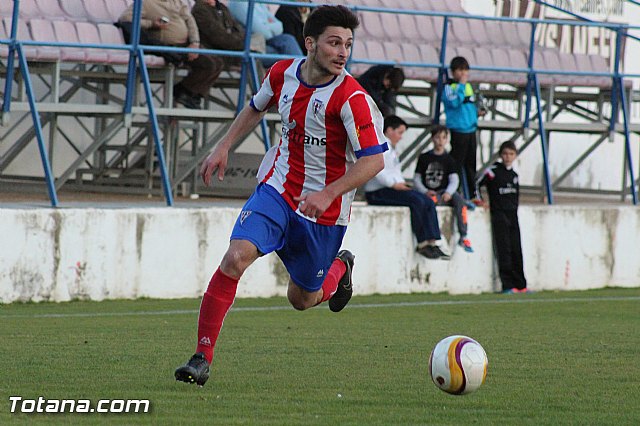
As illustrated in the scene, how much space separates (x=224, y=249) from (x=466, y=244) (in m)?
3.43

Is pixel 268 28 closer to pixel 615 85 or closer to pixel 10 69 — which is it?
pixel 10 69

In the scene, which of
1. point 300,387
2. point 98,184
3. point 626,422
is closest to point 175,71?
point 98,184

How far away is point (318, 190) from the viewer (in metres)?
7.41

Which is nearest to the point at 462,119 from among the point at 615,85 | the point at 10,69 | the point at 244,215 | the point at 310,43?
the point at 615,85

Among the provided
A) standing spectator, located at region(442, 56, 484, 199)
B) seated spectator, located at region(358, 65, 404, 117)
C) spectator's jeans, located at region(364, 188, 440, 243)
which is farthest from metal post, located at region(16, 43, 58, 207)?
standing spectator, located at region(442, 56, 484, 199)

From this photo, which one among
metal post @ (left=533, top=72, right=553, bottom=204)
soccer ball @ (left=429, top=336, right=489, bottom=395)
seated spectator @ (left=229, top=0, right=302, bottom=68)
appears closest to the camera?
soccer ball @ (left=429, top=336, right=489, bottom=395)

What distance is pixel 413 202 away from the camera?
615 inches

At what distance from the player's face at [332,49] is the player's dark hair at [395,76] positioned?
8.81 meters

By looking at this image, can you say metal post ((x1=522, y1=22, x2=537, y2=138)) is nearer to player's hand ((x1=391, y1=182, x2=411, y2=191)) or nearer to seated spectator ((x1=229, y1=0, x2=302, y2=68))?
player's hand ((x1=391, y1=182, x2=411, y2=191))

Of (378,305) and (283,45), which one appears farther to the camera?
(283,45)

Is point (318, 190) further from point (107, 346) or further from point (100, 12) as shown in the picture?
point (100, 12)

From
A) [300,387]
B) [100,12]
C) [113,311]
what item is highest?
[100,12]

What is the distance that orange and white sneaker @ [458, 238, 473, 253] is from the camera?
16.2 metres

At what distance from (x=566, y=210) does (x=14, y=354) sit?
10507 millimetres
